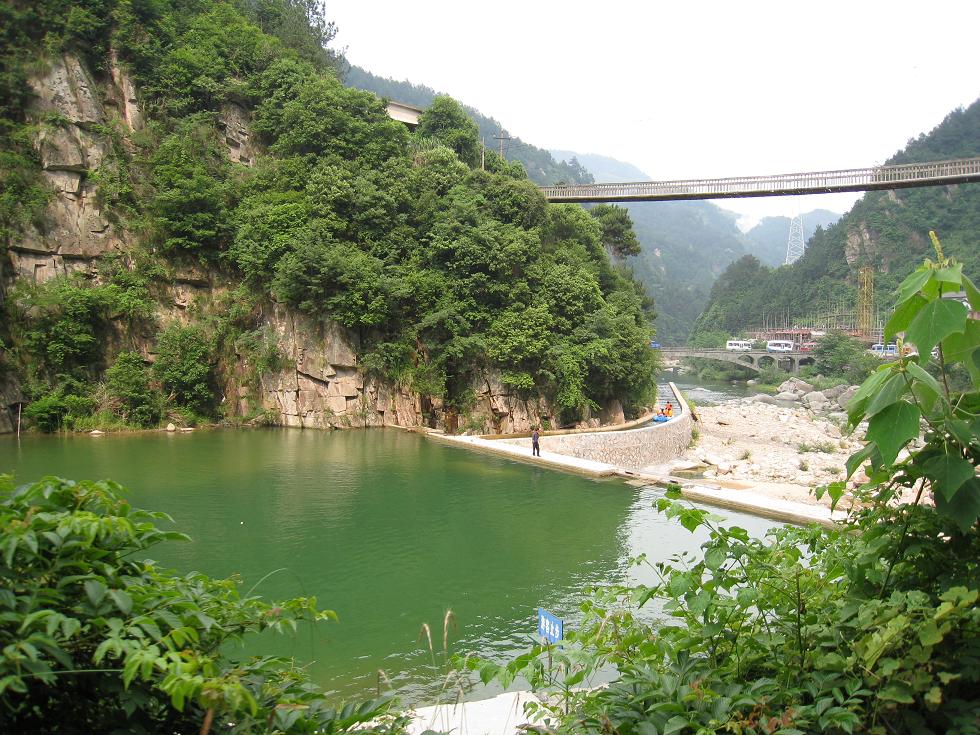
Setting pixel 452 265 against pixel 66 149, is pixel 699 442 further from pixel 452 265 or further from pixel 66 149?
pixel 66 149

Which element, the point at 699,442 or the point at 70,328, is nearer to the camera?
the point at 70,328

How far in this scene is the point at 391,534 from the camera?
9609 mm

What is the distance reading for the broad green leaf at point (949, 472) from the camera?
1459 mm

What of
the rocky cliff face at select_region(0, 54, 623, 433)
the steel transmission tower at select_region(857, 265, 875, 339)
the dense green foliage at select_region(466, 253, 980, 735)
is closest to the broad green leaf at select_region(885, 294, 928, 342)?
the dense green foliage at select_region(466, 253, 980, 735)

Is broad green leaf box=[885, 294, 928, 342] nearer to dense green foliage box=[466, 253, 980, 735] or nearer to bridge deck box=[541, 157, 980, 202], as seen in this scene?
dense green foliage box=[466, 253, 980, 735]

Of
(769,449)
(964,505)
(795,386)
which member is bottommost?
(769,449)


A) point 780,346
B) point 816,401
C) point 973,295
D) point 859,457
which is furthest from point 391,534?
point 780,346

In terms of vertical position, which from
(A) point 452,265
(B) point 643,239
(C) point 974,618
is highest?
(B) point 643,239

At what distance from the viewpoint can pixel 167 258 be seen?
69.7ft

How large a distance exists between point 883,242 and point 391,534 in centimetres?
5490

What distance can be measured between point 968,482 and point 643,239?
123 meters

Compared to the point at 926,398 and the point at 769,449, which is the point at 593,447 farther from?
the point at 926,398

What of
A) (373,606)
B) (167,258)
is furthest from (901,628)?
(167,258)

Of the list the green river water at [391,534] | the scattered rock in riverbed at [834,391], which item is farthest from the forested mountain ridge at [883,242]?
the green river water at [391,534]
